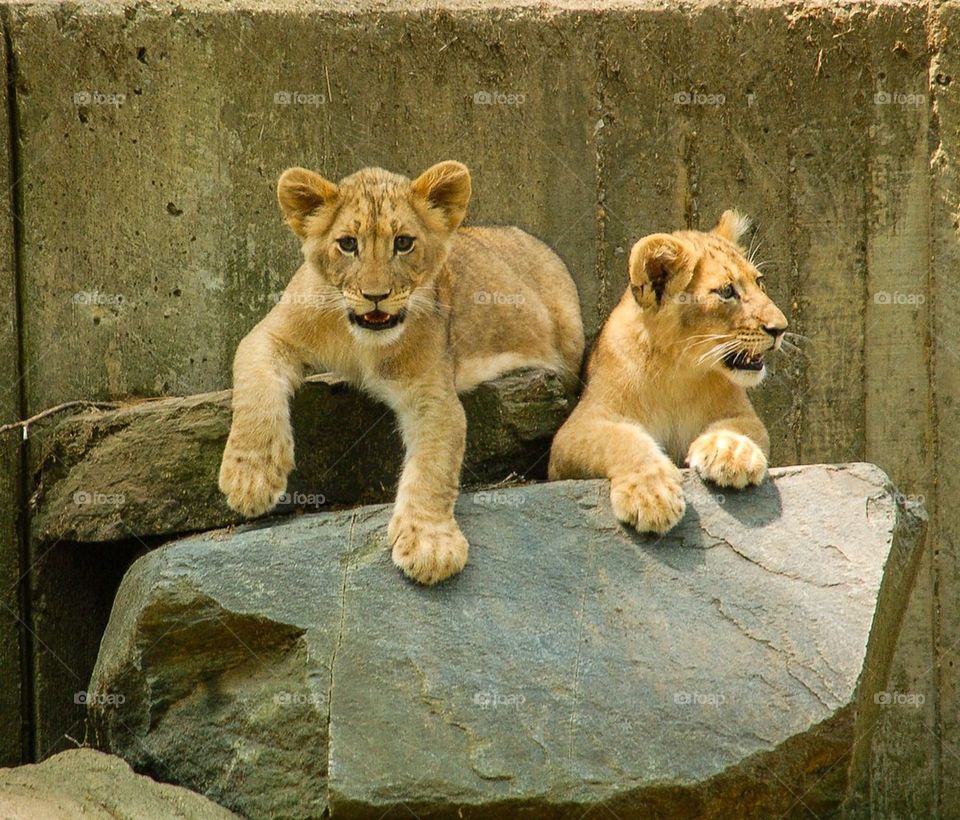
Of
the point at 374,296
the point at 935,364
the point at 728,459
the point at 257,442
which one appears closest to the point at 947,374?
the point at 935,364

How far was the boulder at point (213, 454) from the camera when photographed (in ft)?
20.2

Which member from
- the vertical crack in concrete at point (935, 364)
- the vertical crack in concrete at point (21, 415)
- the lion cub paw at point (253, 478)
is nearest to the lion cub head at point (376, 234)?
the lion cub paw at point (253, 478)

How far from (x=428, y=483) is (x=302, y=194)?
4.65ft

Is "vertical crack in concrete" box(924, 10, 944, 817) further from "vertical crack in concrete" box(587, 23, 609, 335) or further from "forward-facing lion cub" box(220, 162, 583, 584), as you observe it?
"forward-facing lion cub" box(220, 162, 583, 584)

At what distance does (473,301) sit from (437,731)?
2.55m

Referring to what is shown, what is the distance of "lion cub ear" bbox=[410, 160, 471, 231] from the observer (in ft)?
20.5

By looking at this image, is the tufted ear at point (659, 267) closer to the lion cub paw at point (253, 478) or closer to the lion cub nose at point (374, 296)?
the lion cub nose at point (374, 296)

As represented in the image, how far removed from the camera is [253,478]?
578cm

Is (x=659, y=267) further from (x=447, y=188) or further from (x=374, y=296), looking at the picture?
(x=374, y=296)

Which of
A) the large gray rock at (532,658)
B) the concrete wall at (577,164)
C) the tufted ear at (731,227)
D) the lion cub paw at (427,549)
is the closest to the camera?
the large gray rock at (532,658)

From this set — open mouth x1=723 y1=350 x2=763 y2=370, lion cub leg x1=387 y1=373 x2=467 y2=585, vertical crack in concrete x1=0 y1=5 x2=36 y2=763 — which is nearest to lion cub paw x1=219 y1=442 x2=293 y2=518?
lion cub leg x1=387 y1=373 x2=467 y2=585

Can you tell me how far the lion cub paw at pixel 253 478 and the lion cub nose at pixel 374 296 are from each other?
71 cm

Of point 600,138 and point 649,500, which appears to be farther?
point 600,138

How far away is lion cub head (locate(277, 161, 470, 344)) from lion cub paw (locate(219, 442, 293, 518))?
657mm
